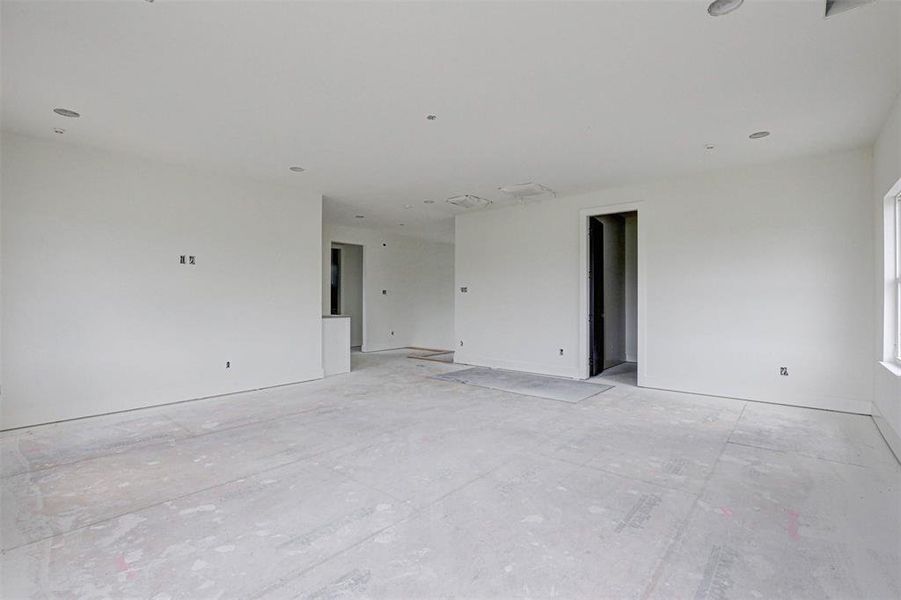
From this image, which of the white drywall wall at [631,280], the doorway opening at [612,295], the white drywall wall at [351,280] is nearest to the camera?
the doorway opening at [612,295]

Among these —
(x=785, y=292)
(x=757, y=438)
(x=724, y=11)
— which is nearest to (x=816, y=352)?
(x=785, y=292)

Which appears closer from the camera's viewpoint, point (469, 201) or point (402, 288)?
point (469, 201)

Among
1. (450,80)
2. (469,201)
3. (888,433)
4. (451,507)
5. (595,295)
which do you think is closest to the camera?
(451,507)

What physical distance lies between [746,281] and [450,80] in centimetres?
412

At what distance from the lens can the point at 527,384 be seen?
19.0ft

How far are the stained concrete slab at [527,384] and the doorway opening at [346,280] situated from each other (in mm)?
4100

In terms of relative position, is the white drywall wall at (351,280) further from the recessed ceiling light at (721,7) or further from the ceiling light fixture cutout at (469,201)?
the recessed ceiling light at (721,7)

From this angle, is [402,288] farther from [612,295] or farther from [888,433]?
[888,433]

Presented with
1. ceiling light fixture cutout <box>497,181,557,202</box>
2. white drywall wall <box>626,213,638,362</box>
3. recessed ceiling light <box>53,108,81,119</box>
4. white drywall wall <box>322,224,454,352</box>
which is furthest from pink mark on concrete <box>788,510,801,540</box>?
white drywall wall <box>322,224,454,352</box>

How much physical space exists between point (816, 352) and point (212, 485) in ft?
18.7

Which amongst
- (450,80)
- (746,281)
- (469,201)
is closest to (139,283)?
(450,80)

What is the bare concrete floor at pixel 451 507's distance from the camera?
1.75 meters

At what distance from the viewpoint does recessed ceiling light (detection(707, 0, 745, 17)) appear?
2.17 metres

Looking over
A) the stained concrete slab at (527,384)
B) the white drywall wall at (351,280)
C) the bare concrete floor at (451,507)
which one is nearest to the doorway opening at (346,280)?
the white drywall wall at (351,280)
